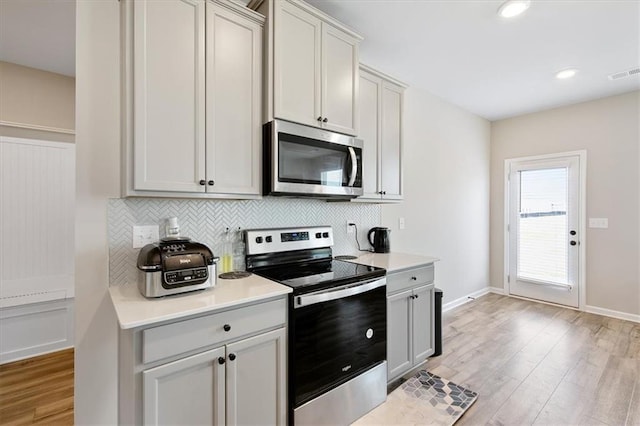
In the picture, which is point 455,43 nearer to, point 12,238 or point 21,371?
point 12,238

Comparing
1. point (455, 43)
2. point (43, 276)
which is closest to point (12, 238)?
point (43, 276)

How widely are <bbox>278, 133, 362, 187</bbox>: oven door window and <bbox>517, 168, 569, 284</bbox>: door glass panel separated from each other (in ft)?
11.6

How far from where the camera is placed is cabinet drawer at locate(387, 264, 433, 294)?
2189mm

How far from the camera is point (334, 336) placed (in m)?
1.77

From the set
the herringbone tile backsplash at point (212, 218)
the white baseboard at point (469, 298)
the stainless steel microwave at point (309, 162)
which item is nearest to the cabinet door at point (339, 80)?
the stainless steel microwave at point (309, 162)

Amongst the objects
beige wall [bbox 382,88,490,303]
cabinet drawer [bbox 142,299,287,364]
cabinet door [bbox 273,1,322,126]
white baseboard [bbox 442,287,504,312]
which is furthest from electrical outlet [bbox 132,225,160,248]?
white baseboard [bbox 442,287,504,312]

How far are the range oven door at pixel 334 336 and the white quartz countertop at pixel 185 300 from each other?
23 cm

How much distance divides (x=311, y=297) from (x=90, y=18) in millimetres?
1871

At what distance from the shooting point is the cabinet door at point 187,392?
3.92 feet

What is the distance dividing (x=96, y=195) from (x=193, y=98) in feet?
2.39

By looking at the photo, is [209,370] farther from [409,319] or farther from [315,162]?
[409,319]

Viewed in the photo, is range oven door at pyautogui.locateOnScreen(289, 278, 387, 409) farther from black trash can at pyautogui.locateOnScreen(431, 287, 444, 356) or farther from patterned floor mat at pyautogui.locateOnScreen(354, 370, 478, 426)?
black trash can at pyautogui.locateOnScreen(431, 287, 444, 356)

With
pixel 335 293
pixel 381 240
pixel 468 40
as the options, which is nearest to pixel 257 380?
pixel 335 293

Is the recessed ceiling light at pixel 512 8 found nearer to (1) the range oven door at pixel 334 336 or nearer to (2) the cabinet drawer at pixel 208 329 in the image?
(1) the range oven door at pixel 334 336
